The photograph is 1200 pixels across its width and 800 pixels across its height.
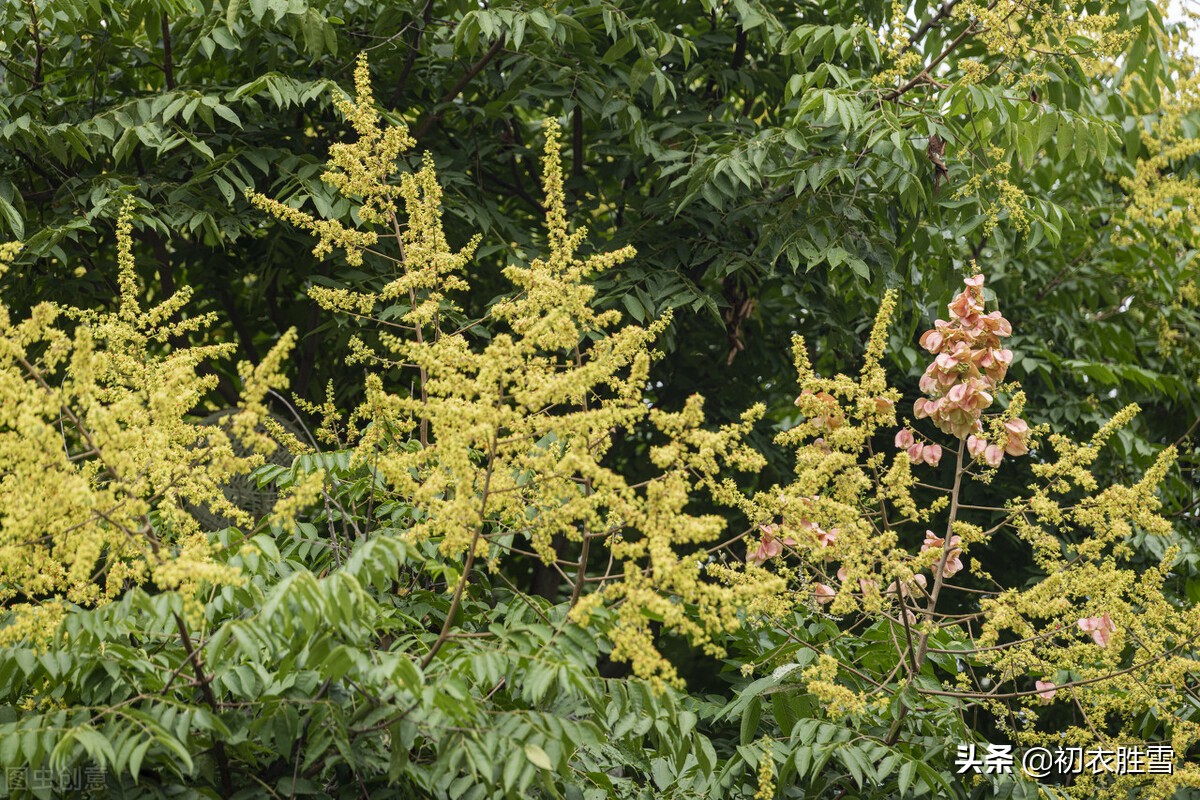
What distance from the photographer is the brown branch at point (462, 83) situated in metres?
4.51

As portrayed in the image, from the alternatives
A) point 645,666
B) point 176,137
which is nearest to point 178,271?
point 176,137

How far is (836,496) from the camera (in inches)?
123

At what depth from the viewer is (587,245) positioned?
4.89 meters

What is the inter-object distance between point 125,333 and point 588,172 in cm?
254

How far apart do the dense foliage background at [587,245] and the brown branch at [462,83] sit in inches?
1.0

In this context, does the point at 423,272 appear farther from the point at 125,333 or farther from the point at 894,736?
the point at 894,736

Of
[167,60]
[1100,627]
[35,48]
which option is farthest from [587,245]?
[1100,627]

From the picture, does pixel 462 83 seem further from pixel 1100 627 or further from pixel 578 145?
pixel 1100 627

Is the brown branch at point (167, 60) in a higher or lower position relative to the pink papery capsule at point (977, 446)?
higher

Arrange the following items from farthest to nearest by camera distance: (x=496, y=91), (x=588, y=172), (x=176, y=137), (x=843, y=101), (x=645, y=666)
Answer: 1. (x=588, y=172)
2. (x=496, y=91)
3. (x=176, y=137)
4. (x=843, y=101)
5. (x=645, y=666)

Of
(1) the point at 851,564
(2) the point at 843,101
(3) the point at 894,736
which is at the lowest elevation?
(3) the point at 894,736

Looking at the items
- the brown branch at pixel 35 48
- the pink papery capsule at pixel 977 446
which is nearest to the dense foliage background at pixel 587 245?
the brown branch at pixel 35 48

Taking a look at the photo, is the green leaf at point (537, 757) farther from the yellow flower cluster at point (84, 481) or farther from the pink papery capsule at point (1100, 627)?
the pink papery capsule at point (1100, 627)

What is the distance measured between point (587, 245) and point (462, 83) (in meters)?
0.79
